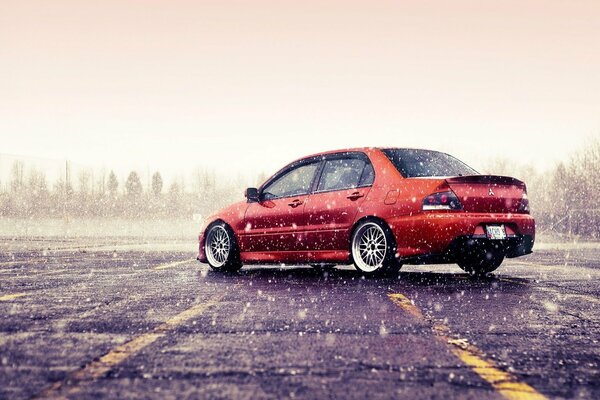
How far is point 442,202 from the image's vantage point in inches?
309

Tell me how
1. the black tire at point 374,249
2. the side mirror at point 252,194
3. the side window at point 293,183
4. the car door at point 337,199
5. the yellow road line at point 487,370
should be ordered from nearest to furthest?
1. the yellow road line at point 487,370
2. the black tire at point 374,249
3. the car door at point 337,199
4. the side window at point 293,183
5. the side mirror at point 252,194

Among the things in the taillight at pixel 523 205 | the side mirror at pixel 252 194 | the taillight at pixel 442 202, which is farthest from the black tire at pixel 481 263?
the side mirror at pixel 252 194

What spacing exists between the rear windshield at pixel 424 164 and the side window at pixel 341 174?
45 centimetres

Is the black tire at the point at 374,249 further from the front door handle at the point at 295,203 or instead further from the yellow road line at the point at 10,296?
the yellow road line at the point at 10,296

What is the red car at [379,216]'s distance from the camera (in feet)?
25.8

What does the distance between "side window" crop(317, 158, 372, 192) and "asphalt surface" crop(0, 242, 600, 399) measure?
1.50 meters

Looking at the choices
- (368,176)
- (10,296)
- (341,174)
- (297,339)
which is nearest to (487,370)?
(297,339)

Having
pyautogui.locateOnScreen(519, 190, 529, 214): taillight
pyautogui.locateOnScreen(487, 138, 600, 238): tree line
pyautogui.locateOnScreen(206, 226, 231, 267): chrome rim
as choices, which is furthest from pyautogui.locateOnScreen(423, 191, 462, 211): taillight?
pyautogui.locateOnScreen(487, 138, 600, 238): tree line

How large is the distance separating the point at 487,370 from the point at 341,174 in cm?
580

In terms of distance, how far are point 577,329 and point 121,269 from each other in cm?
694

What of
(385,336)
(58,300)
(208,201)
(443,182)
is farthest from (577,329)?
(208,201)

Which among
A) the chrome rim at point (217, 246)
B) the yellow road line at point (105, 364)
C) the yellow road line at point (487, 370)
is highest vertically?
the chrome rim at point (217, 246)

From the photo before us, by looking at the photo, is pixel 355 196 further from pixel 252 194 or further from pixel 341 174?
pixel 252 194

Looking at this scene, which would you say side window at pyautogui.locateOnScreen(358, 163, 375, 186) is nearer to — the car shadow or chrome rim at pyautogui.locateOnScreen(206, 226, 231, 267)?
the car shadow
